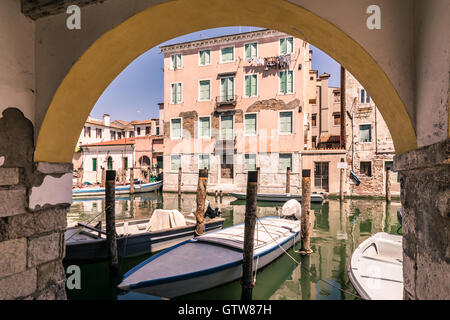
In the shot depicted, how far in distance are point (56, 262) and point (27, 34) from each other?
84.7 inches

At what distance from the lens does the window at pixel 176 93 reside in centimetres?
2136

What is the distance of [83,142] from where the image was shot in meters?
32.2

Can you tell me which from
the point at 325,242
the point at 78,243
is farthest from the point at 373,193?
the point at 78,243

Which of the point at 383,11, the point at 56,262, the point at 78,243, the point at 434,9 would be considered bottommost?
the point at 78,243

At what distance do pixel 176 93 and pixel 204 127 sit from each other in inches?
154

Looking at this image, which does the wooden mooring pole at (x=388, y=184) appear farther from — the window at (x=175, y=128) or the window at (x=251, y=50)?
the window at (x=175, y=128)

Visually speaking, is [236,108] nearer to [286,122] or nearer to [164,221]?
[286,122]

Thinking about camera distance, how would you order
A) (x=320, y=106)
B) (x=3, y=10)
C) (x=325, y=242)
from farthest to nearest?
(x=320, y=106) < (x=325, y=242) < (x=3, y=10)

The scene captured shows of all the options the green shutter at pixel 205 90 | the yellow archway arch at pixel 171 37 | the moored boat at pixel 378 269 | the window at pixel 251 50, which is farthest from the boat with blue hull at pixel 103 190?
the yellow archway arch at pixel 171 37

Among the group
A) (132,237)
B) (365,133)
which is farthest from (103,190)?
(365,133)

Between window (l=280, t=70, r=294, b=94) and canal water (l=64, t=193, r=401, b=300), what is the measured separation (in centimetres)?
861

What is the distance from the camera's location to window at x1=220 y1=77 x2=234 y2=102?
20.0 meters

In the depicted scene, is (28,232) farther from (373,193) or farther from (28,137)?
(373,193)

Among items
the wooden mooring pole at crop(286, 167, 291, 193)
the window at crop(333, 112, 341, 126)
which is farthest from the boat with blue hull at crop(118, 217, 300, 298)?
the window at crop(333, 112, 341, 126)
